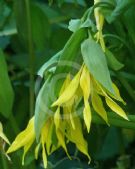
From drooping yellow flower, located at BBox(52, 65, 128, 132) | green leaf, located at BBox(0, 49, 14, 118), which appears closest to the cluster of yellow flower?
drooping yellow flower, located at BBox(52, 65, 128, 132)

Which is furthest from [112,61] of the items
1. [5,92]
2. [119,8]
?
[5,92]

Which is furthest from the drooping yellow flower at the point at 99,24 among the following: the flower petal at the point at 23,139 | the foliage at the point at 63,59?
the flower petal at the point at 23,139

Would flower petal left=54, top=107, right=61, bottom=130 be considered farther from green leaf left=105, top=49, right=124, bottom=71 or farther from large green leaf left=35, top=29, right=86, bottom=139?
green leaf left=105, top=49, right=124, bottom=71

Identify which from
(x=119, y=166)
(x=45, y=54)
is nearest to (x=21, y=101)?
(x=45, y=54)

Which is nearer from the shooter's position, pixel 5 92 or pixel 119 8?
pixel 119 8

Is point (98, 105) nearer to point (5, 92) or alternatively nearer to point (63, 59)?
point (63, 59)
